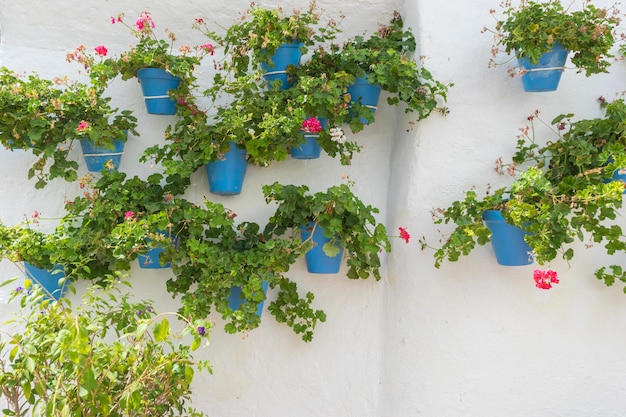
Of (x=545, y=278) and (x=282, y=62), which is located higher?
(x=282, y=62)

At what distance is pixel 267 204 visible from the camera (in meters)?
2.44

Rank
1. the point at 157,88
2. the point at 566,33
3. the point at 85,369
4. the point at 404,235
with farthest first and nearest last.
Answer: the point at 157,88
the point at 404,235
the point at 566,33
the point at 85,369

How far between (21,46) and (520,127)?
2.14m

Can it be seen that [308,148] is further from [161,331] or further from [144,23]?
[161,331]

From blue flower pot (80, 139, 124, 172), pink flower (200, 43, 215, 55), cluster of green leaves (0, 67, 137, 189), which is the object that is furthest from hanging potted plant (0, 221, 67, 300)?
pink flower (200, 43, 215, 55)

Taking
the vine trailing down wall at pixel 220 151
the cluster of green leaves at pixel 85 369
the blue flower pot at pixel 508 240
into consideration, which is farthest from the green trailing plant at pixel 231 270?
the blue flower pot at pixel 508 240

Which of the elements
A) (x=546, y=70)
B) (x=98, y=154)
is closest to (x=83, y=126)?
(x=98, y=154)

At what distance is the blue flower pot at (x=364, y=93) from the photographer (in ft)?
7.56

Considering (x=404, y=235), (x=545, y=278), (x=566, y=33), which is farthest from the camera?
(x=404, y=235)

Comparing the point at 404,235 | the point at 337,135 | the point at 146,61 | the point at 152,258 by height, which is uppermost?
the point at 146,61

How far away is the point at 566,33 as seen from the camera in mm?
2098

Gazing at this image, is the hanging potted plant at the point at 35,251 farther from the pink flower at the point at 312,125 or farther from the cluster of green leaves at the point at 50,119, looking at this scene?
the pink flower at the point at 312,125

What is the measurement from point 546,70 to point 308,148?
96cm

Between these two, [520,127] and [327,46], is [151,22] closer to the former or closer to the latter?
[327,46]
